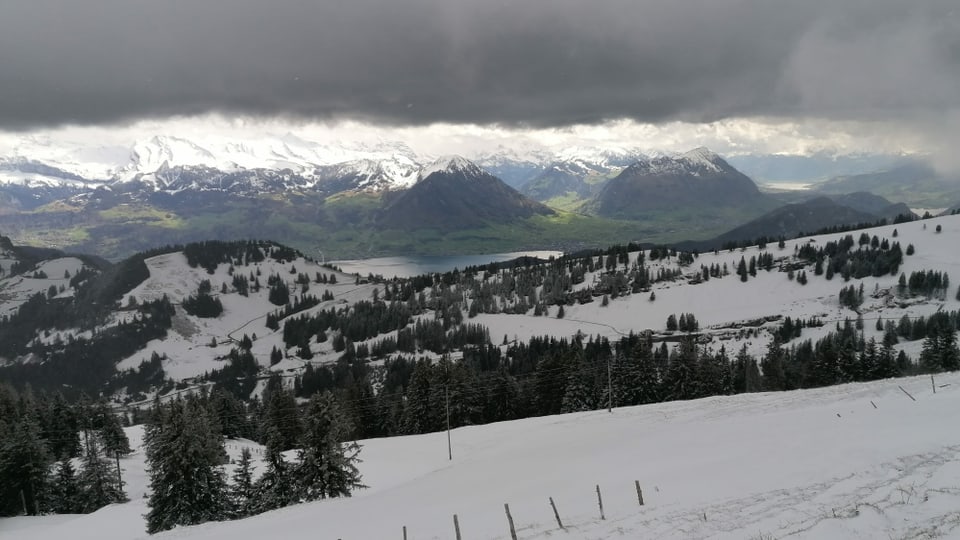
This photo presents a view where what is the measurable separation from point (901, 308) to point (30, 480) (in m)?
204

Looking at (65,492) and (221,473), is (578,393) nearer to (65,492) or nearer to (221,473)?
(221,473)

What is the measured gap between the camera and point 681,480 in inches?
1166

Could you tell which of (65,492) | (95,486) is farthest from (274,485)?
(65,492)

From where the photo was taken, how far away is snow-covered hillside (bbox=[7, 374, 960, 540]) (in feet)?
67.5

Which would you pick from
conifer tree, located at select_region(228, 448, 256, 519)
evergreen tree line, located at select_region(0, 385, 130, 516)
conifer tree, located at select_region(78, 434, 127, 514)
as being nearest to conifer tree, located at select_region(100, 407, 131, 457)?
evergreen tree line, located at select_region(0, 385, 130, 516)

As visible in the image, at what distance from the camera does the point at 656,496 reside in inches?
1075

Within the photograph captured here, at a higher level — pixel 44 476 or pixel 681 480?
pixel 681 480

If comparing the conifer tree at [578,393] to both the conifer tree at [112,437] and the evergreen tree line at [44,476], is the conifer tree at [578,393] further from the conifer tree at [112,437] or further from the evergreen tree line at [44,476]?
the conifer tree at [112,437]

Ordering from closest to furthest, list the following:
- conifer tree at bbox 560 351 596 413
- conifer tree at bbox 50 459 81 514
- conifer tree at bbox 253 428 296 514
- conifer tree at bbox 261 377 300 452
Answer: conifer tree at bbox 253 428 296 514 < conifer tree at bbox 50 459 81 514 < conifer tree at bbox 261 377 300 452 < conifer tree at bbox 560 351 596 413

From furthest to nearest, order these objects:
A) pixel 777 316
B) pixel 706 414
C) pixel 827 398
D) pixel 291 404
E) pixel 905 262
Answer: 1. pixel 905 262
2. pixel 777 316
3. pixel 291 404
4. pixel 706 414
5. pixel 827 398

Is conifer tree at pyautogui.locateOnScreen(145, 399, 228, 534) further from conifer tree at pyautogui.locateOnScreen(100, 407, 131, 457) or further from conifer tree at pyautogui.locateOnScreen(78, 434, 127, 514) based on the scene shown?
conifer tree at pyautogui.locateOnScreen(100, 407, 131, 457)

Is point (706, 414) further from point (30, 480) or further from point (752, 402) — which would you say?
point (30, 480)

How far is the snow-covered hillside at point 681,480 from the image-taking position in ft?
67.5

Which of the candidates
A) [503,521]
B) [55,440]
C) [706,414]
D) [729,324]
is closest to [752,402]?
[706,414]
